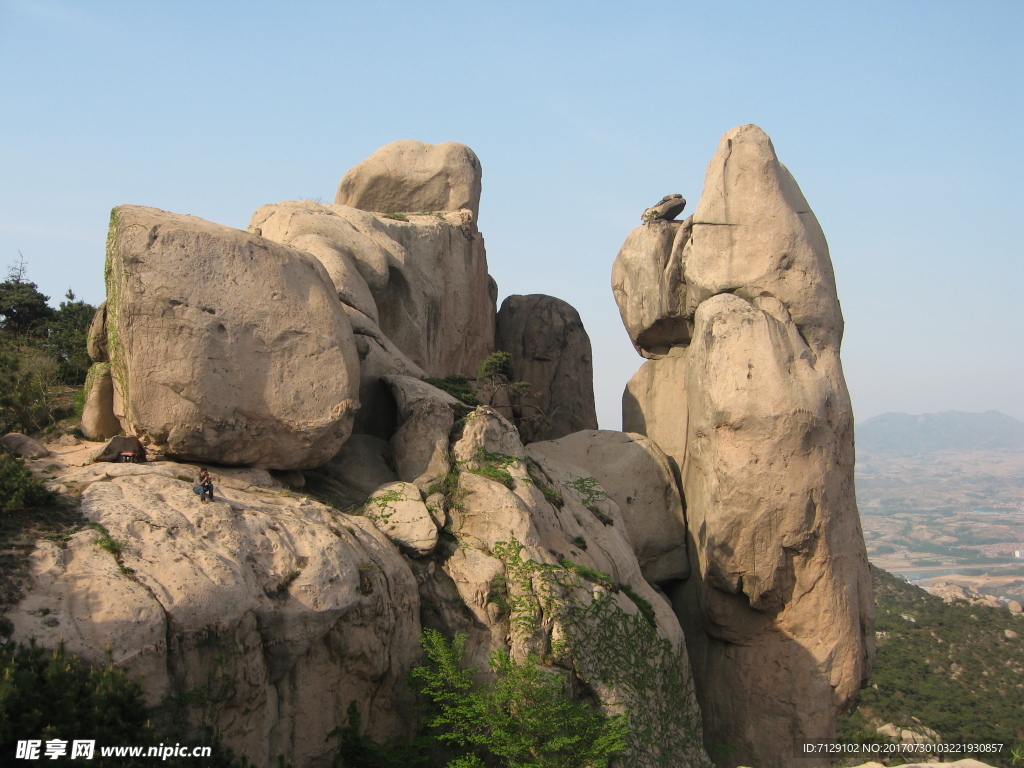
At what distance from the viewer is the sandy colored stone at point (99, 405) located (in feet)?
45.1

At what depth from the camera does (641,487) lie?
20.2m

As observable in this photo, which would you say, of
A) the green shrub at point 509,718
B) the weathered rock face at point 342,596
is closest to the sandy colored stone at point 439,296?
the weathered rock face at point 342,596

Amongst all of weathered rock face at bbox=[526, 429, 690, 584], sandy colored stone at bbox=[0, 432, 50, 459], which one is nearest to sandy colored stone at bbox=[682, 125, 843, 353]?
weathered rock face at bbox=[526, 429, 690, 584]

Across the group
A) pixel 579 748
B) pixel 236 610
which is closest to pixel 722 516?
pixel 579 748

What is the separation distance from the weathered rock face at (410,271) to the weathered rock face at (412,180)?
1.94 feet

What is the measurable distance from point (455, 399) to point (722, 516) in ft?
18.7

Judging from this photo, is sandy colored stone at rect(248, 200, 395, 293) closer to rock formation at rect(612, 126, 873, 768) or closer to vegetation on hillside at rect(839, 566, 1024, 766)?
rock formation at rect(612, 126, 873, 768)

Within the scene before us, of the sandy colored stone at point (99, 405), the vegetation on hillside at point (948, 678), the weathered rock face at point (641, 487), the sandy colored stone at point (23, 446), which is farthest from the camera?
the vegetation on hillside at point (948, 678)

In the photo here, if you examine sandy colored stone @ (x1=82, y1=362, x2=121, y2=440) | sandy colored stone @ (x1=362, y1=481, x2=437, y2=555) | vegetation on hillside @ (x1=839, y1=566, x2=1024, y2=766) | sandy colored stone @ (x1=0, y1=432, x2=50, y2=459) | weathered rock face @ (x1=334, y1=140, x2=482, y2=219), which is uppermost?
weathered rock face @ (x1=334, y1=140, x2=482, y2=219)

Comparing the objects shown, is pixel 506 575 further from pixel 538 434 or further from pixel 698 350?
pixel 538 434

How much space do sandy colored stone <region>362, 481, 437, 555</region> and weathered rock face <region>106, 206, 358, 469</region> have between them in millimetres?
1033

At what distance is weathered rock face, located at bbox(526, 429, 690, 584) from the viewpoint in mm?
19734

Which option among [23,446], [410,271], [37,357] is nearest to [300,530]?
[23,446]

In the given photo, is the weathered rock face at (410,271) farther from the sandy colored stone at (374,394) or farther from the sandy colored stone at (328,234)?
the sandy colored stone at (374,394)
